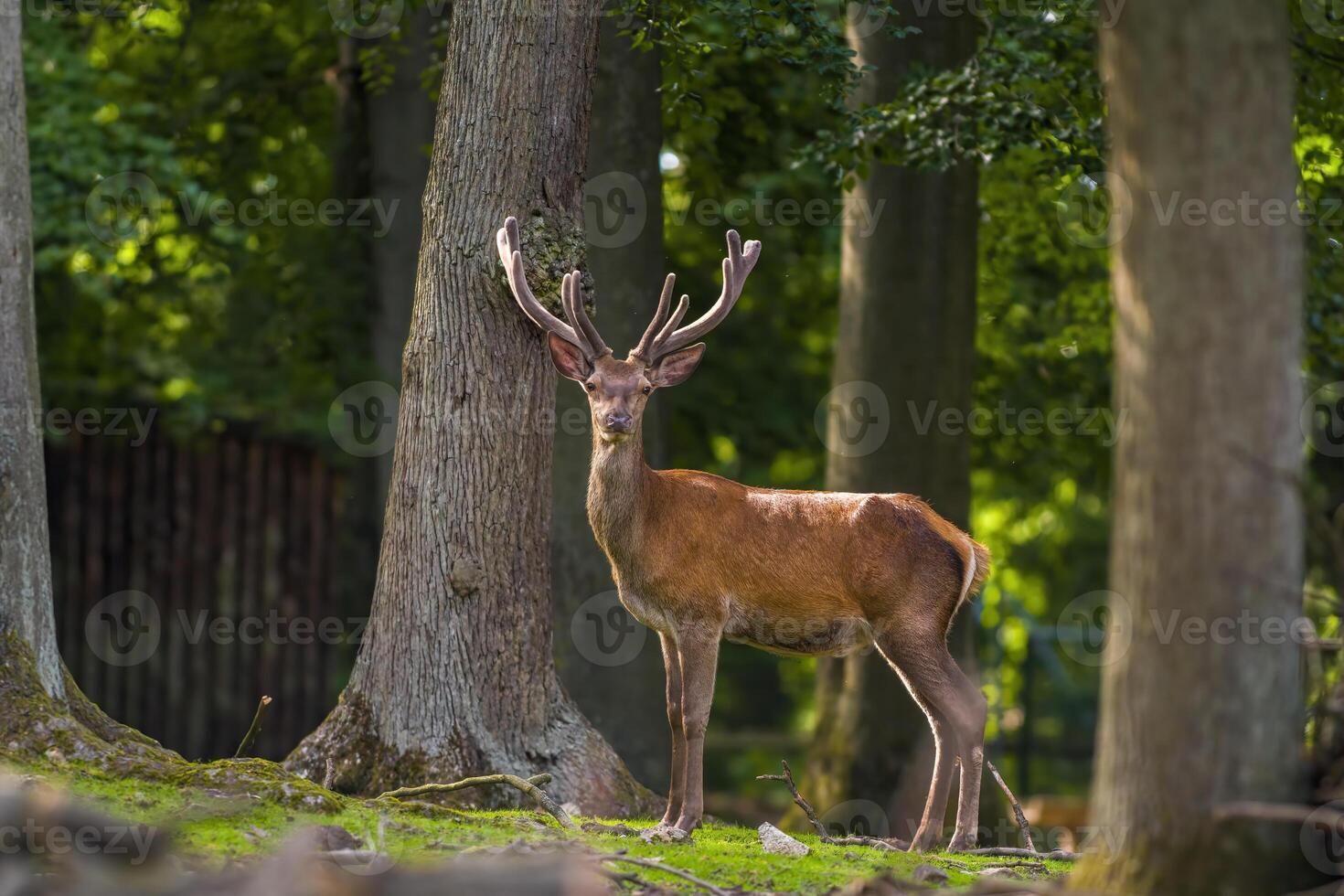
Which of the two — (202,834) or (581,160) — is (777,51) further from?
(202,834)

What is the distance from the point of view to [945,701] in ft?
24.0

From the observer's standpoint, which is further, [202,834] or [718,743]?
[718,743]

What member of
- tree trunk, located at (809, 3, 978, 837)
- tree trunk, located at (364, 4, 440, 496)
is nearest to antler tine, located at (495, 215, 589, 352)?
tree trunk, located at (809, 3, 978, 837)

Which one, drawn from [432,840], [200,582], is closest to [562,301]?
[432,840]

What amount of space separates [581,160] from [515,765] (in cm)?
305

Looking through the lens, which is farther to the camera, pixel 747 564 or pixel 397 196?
pixel 397 196

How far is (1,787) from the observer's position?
433 cm

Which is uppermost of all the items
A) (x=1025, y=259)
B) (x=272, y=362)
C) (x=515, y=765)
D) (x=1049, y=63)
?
(x=1049, y=63)

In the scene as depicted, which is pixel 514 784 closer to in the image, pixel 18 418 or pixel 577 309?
pixel 577 309

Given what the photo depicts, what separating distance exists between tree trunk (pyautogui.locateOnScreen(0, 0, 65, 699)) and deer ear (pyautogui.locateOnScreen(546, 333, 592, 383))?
2433mm

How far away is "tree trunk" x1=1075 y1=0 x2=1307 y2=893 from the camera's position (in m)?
4.47

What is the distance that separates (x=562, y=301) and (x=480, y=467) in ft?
2.96

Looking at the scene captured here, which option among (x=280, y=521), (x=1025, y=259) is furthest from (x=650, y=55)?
(x=280, y=521)

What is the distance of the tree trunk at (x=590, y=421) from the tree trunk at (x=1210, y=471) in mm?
6309
